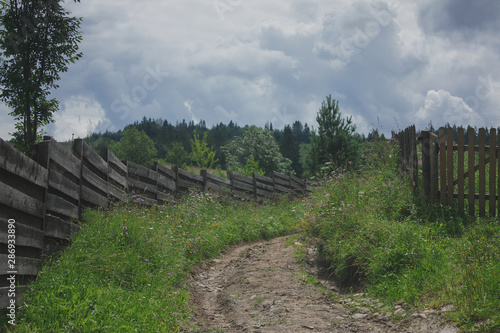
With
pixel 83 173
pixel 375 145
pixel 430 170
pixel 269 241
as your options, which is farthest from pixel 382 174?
pixel 83 173

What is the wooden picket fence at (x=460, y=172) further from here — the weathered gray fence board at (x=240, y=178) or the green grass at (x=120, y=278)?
the weathered gray fence board at (x=240, y=178)

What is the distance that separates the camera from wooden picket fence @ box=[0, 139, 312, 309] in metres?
4.15

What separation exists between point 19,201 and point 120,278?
5.68 feet

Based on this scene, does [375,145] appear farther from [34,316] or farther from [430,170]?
[34,316]

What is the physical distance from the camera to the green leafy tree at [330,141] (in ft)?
78.6

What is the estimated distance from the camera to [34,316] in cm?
397

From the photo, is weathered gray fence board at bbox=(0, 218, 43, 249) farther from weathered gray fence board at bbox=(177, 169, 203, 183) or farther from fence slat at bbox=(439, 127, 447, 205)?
weathered gray fence board at bbox=(177, 169, 203, 183)

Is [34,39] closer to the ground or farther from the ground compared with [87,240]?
farther from the ground

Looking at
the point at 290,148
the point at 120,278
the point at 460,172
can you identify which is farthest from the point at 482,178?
the point at 290,148

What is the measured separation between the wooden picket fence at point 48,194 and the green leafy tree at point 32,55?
22.6 ft

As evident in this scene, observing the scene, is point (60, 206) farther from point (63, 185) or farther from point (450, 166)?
point (450, 166)

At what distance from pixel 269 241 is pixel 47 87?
34.1 feet

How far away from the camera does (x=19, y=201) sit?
14.3 ft

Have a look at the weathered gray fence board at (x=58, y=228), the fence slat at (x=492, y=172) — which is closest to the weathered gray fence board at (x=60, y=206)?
the weathered gray fence board at (x=58, y=228)
